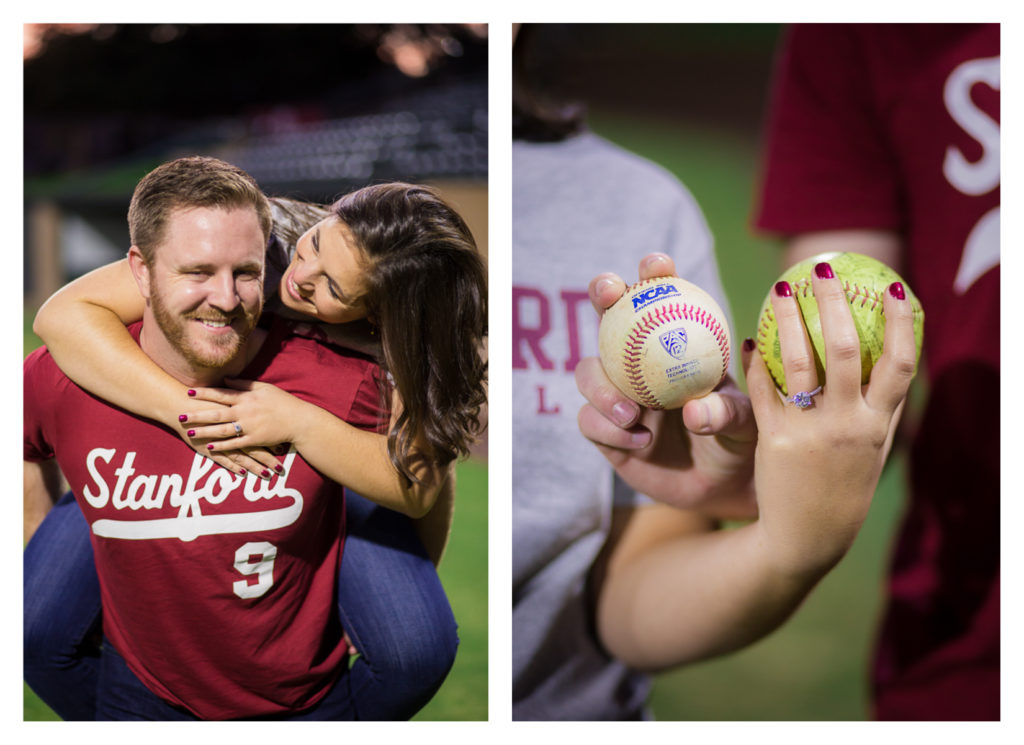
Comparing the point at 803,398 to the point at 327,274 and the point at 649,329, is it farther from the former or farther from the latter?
the point at 327,274

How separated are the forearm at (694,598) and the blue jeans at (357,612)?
27 centimetres

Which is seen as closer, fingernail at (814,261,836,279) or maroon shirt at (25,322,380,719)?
fingernail at (814,261,836,279)

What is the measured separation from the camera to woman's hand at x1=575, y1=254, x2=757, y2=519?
3.07ft

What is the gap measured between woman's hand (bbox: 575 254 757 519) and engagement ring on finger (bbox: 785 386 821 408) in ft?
0.24

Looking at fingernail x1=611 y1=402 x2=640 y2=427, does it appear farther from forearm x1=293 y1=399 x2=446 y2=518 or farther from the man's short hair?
the man's short hair

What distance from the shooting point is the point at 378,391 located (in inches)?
43.5

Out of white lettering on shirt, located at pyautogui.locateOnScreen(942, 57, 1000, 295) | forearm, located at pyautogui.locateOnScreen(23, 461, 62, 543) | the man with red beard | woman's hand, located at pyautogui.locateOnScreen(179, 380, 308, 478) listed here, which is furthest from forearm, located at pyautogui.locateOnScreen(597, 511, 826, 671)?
forearm, located at pyautogui.locateOnScreen(23, 461, 62, 543)

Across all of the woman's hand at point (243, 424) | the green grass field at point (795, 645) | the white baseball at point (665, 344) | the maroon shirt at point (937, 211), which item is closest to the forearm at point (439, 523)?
the woman's hand at point (243, 424)

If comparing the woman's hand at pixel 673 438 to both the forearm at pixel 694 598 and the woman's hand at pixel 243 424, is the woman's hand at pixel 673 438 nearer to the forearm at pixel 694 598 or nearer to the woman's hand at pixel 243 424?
the forearm at pixel 694 598

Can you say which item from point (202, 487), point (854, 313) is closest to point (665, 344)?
point (854, 313)

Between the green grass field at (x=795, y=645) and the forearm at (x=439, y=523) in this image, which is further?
the green grass field at (x=795, y=645)

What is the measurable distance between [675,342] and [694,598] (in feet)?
1.30

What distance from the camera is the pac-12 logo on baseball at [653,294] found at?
93cm
